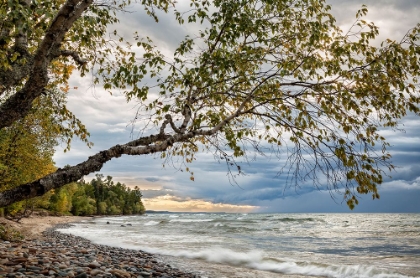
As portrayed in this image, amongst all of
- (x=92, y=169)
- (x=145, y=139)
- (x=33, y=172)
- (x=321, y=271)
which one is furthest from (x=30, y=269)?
(x=33, y=172)

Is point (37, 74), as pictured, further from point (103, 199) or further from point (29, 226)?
point (103, 199)

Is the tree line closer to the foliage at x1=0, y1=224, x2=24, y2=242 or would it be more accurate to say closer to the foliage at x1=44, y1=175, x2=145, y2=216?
the foliage at x1=44, y1=175, x2=145, y2=216

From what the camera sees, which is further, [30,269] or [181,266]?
[181,266]

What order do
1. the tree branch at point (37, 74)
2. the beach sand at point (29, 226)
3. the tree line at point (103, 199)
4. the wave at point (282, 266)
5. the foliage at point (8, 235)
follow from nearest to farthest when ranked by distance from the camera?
the tree branch at point (37, 74) → the wave at point (282, 266) → the foliage at point (8, 235) → the beach sand at point (29, 226) → the tree line at point (103, 199)

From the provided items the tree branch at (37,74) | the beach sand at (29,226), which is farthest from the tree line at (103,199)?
the tree branch at (37,74)

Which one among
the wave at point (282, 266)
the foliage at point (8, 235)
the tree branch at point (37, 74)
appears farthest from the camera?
the foliage at point (8, 235)

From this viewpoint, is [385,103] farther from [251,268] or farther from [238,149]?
[251,268]

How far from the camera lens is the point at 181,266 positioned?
1506 cm

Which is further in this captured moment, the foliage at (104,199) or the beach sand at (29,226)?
the foliage at (104,199)

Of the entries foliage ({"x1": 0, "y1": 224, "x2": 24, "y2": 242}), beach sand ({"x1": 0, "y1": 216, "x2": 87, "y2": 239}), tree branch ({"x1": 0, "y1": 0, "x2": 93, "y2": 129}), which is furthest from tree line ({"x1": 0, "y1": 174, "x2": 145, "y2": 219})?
tree branch ({"x1": 0, "y1": 0, "x2": 93, "y2": 129})

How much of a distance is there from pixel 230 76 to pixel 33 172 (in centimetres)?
2202

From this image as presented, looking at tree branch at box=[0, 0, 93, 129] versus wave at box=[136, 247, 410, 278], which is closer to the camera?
tree branch at box=[0, 0, 93, 129]

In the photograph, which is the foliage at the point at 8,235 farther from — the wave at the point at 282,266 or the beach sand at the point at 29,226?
the wave at the point at 282,266

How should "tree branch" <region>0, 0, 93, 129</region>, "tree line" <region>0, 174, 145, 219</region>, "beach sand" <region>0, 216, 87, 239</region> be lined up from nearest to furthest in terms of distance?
"tree branch" <region>0, 0, 93, 129</region>, "beach sand" <region>0, 216, 87, 239</region>, "tree line" <region>0, 174, 145, 219</region>
